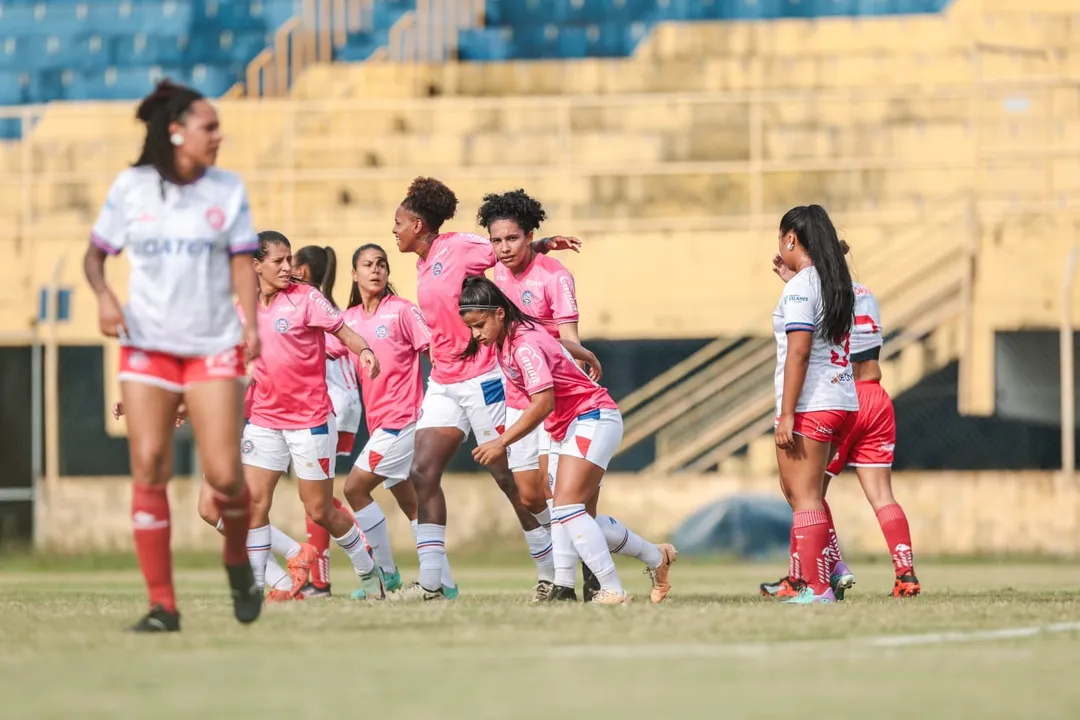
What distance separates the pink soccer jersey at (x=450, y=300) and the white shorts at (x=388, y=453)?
0.55 meters

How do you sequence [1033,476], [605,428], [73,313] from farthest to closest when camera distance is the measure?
[73,313]
[1033,476]
[605,428]

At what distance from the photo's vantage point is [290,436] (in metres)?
10.7

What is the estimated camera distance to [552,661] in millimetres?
5938

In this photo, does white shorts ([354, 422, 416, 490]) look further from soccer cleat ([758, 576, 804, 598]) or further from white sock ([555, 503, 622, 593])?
soccer cleat ([758, 576, 804, 598])

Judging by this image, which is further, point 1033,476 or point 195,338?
point 1033,476

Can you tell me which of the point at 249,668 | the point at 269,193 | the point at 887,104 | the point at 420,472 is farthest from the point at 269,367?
the point at 887,104

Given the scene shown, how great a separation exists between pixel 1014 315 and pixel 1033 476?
176 centimetres

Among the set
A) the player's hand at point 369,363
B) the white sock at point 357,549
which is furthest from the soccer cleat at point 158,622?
the white sock at point 357,549

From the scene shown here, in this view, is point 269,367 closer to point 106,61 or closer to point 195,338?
point 195,338

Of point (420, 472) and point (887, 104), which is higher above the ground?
point (887, 104)

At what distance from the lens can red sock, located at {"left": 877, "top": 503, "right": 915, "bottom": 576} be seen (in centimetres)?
1003

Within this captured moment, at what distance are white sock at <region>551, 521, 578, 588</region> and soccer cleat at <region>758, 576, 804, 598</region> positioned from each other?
1150mm

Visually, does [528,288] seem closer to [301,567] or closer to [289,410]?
[289,410]

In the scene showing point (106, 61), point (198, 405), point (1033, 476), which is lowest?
point (1033, 476)
